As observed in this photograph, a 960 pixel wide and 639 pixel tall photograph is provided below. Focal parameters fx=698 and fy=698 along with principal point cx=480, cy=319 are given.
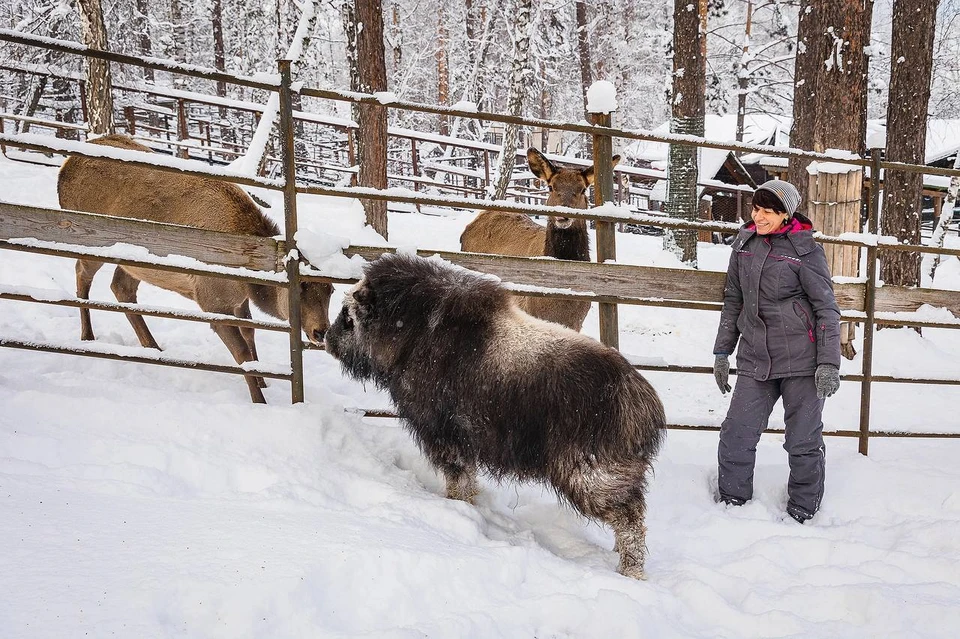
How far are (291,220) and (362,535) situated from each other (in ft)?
6.68

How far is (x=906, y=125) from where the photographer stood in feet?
30.9

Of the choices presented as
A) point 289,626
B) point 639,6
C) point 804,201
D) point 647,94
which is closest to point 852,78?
point 804,201

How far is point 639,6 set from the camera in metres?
27.7

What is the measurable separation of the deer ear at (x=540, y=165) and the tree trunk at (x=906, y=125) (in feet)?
18.8

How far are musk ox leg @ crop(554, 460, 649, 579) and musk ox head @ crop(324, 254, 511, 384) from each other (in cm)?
90

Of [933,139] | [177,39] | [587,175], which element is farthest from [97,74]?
[933,139]

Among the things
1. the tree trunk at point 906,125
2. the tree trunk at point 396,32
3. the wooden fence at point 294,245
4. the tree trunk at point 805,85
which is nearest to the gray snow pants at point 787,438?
the wooden fence at point 294,245

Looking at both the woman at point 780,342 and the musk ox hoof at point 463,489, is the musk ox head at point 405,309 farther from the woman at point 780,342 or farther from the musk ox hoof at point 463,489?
the woman at point 780,342

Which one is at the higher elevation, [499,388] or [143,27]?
[143,27]

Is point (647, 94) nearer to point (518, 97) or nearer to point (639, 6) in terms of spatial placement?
point (639, 6)

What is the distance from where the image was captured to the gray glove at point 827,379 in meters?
3.87

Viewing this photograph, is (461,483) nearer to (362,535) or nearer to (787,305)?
(362,535)

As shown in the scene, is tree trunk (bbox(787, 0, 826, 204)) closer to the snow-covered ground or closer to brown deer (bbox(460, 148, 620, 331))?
brown deer (bbox(460, 148, 620, 331))

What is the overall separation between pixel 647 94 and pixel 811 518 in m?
31.2
